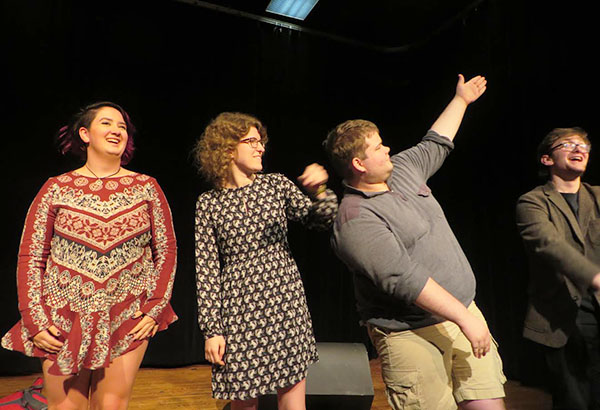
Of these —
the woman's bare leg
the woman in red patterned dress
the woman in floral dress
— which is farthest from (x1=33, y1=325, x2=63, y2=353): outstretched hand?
the woman in floral dress

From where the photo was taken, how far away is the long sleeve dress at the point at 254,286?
135 centimetres

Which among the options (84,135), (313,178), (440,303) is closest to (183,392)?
(84,135)

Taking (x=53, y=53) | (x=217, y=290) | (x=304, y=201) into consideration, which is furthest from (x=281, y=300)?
(x=53, y=53)

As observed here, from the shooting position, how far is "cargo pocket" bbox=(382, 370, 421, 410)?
1.20 metres

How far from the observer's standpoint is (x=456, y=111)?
163 cm

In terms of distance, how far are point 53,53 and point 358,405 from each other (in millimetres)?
3287

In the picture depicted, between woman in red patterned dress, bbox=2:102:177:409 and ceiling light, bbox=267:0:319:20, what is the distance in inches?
100

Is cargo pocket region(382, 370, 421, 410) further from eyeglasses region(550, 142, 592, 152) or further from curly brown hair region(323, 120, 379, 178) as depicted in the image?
eyeglasses region(550, 142, 592, 152)

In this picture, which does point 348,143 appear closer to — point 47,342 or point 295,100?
point 47,342

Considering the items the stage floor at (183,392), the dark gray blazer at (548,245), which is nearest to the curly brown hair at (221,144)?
the dark gray blazer at (548,245)

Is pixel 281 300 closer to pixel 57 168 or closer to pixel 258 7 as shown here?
pixel 57 168

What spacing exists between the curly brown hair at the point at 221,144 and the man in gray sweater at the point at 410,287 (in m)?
0.39

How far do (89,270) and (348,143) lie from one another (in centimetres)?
96

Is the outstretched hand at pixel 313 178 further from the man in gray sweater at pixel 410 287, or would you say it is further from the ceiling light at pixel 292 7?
the ceiling light at pixel 292 7
